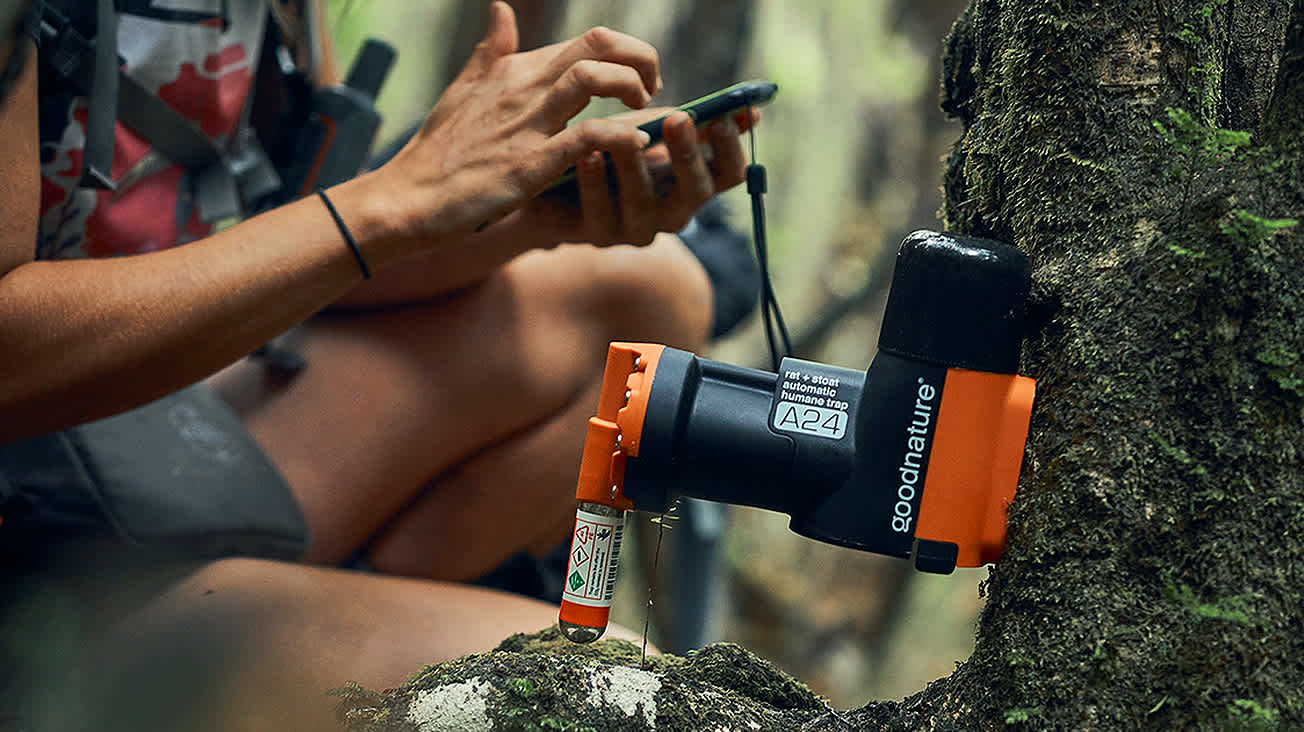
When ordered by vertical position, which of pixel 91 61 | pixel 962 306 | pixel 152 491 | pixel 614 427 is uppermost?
pixel 91 61

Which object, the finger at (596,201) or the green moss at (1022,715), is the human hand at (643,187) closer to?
the finger at (596,201)

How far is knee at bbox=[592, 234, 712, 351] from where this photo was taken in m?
1.61

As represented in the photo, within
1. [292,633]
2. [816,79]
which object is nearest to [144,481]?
[292,633]

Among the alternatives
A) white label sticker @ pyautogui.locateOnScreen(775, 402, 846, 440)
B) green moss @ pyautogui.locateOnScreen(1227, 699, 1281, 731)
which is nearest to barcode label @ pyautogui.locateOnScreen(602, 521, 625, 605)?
white label sticker @ pyautogui.locateOnScreen(775, 402, 846, 440)

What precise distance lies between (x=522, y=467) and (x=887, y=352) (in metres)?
0.90

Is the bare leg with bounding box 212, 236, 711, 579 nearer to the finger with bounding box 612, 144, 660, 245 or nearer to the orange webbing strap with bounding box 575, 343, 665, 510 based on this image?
the finger with bounding box 612, 144, 660, 245

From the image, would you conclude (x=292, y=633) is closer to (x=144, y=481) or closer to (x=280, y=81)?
A: (x=144, y=481)

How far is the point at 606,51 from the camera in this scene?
3.67 ft

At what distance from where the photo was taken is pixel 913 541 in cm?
77

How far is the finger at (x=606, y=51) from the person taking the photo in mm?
1114

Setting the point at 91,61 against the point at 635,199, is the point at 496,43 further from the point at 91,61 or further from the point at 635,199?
the point at 91,61

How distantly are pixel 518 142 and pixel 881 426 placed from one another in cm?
55

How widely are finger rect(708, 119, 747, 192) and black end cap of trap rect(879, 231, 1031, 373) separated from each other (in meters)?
0.49

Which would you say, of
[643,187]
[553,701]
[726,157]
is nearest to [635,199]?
[643,187]
